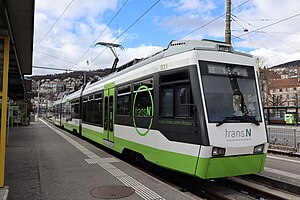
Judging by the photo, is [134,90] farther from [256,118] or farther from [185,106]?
[256,118]

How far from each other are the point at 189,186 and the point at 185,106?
211cm

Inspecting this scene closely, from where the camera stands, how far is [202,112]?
5781 millimetres

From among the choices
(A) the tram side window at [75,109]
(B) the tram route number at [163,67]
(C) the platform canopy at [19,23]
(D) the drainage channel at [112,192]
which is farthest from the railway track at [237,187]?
(A) the tram side window at [75,109]

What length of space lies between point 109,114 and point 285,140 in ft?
31.0

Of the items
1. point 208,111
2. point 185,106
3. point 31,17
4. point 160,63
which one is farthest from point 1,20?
point 208,111

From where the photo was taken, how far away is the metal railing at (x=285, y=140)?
13462 mm

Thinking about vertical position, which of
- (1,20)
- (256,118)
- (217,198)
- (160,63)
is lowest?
(217,198)

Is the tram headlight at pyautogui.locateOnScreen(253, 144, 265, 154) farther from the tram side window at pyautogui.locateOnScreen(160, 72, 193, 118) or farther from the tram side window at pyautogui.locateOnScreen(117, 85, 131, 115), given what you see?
the tram side window at pyautogui.locateOnScreen(117, 85, 131, 115)

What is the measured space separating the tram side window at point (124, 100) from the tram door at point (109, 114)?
2.23ft

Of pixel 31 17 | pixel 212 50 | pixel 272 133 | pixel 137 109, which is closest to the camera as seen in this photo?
pixel 212 50

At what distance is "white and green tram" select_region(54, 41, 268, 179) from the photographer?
577 cm

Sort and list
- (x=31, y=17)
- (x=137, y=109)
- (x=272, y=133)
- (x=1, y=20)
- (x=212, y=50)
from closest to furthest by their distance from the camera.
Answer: (x=1, y=20), (x=212, y=50), (x=31, y=17), (x=137, y=109), (x=272, y=133)

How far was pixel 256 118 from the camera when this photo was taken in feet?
21.2

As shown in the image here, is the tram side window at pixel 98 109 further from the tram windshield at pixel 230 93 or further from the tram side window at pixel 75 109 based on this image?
the tram windshield at pixel 230 93
